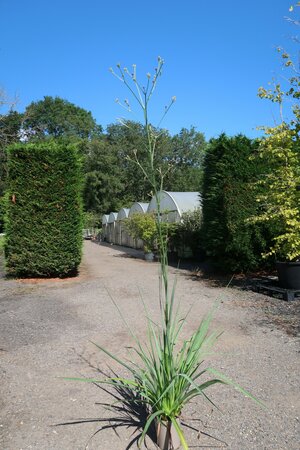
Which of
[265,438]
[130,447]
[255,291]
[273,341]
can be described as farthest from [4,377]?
[255,291]

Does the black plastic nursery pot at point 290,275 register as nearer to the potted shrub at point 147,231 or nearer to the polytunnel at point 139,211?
the potted shrub at point 147,231

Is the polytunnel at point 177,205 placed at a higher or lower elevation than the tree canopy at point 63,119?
lower

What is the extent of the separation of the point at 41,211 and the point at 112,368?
6.27 m

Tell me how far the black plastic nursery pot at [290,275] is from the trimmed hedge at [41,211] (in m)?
5.01

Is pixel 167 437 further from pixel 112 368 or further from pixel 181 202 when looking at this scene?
pixel 181 202

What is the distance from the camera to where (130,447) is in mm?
2447

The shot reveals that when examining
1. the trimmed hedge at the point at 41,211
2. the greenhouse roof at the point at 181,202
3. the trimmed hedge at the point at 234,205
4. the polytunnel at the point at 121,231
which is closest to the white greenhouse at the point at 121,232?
the polytunnel at the point at 121,231

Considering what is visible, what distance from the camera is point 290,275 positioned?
6.98 meters

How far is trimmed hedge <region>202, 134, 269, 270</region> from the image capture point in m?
8.65

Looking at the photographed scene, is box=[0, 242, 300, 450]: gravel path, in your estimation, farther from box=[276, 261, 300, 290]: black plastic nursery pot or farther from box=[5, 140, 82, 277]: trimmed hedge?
box=[5, 140, 82, 277]: trimmed hedge

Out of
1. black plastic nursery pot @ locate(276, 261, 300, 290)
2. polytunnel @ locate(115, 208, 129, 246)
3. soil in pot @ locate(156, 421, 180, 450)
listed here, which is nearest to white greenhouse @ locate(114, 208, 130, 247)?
polytunnel @ locate(115, 208, 129, 246)

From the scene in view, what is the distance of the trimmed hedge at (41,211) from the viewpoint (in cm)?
920

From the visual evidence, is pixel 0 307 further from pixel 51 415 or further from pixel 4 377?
pixel 51 415

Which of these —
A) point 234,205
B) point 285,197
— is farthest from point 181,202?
point 285,197
